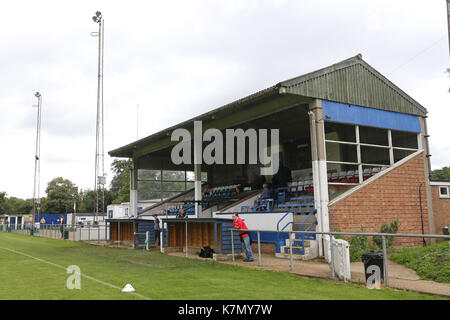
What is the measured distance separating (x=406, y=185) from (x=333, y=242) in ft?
33.9

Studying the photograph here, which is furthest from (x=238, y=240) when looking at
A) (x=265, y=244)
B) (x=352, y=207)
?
(x=352, y=207)

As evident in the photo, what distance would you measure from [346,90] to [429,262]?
348 inches

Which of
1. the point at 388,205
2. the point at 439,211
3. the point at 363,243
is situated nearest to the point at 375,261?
the point at 363,243

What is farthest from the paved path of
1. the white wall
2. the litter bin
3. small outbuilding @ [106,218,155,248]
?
small outbuilding @ [106,218,155,248]

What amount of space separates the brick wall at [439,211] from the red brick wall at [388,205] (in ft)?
2.53

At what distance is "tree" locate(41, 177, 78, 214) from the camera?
86750mm

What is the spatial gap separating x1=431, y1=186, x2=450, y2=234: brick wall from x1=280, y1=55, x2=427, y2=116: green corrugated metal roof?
165 inches

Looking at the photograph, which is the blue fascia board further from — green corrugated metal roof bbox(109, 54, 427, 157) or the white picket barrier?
the white picket barrier

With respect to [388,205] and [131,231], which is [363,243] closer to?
[388,205]

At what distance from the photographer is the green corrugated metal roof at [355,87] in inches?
663

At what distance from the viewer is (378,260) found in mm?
9047
